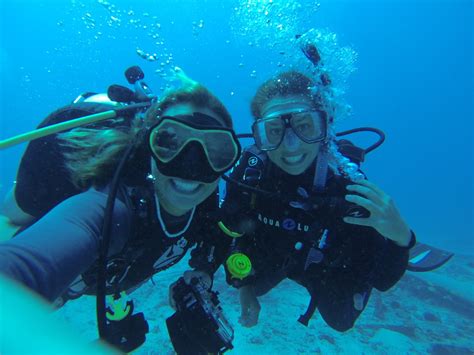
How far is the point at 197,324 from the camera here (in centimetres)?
286

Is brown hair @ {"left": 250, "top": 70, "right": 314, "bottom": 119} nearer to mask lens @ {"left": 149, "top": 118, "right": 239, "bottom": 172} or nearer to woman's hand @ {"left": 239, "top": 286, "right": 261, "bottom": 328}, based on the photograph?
mask lens @ {"left": 149, "top": 118, "right": 239, "bottom": 172}

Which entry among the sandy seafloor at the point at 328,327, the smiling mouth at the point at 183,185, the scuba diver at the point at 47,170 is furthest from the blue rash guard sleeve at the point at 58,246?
the sandy seafloor at the point at 328,327

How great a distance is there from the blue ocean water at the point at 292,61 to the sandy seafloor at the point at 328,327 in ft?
20.3

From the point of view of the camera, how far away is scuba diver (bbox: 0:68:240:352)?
2.06 meters

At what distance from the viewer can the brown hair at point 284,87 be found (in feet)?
14.7

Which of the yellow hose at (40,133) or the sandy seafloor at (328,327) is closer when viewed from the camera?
the yellow hose at (40,133)

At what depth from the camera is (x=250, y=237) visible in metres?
4.63

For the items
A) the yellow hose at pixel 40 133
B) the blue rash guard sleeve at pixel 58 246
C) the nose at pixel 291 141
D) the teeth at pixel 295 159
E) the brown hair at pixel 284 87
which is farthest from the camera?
the brown hair at pixel 284 87

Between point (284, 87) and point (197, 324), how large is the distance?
3343 mm

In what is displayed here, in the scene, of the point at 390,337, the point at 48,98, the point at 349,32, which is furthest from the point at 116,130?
the point at 48,98

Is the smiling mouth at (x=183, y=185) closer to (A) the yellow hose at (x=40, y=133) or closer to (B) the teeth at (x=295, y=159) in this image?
(A) the yellow hose at (x=40, y=133)

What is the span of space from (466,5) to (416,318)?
87380 mm

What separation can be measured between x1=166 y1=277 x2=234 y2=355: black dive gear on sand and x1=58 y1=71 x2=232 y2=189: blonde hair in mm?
1376

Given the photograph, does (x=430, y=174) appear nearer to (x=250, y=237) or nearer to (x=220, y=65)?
(x=220, y=65)
